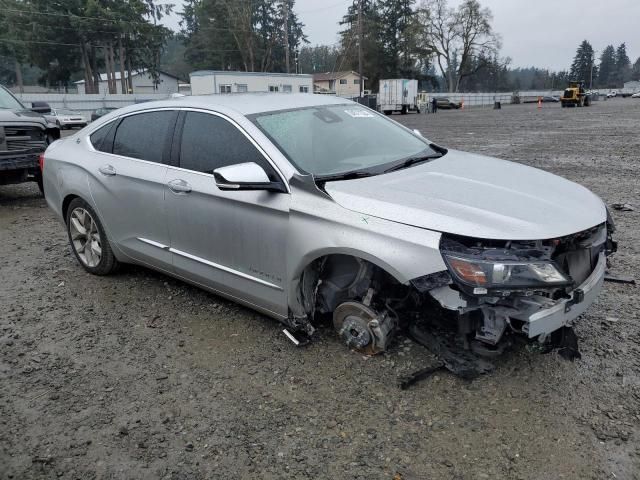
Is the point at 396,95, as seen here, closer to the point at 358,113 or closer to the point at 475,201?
the point at 358,113

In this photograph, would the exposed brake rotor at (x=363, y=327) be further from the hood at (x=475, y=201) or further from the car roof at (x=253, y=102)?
the car roof at (x=253, y=102)

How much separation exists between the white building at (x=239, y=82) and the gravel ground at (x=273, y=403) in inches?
1214

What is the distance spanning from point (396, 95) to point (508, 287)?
43.4 m

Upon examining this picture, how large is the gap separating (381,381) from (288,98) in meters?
2.26

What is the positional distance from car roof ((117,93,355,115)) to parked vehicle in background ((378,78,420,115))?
40716 mm

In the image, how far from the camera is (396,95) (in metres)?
43.9

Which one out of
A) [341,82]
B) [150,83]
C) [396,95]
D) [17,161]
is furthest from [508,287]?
[341,82]

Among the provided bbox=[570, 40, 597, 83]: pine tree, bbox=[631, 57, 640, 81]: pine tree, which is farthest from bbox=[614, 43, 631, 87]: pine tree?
bbox=[570, 40, 597, 83]: pine tree

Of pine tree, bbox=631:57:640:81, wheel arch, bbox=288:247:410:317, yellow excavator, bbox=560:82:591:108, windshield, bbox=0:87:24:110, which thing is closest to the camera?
wheel arch, bbox=288:247:410:317

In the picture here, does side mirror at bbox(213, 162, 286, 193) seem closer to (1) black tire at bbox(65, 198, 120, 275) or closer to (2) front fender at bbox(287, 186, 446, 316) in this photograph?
(2) front fender at bbox(287, 186, 446, 316)

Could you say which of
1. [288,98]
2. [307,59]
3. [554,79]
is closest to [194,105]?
[288,98]

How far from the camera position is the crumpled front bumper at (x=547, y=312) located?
265cm

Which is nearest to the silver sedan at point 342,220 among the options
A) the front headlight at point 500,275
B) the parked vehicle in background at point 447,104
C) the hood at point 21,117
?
the front headlight at point 500,275

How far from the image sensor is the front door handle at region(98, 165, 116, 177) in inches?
171
